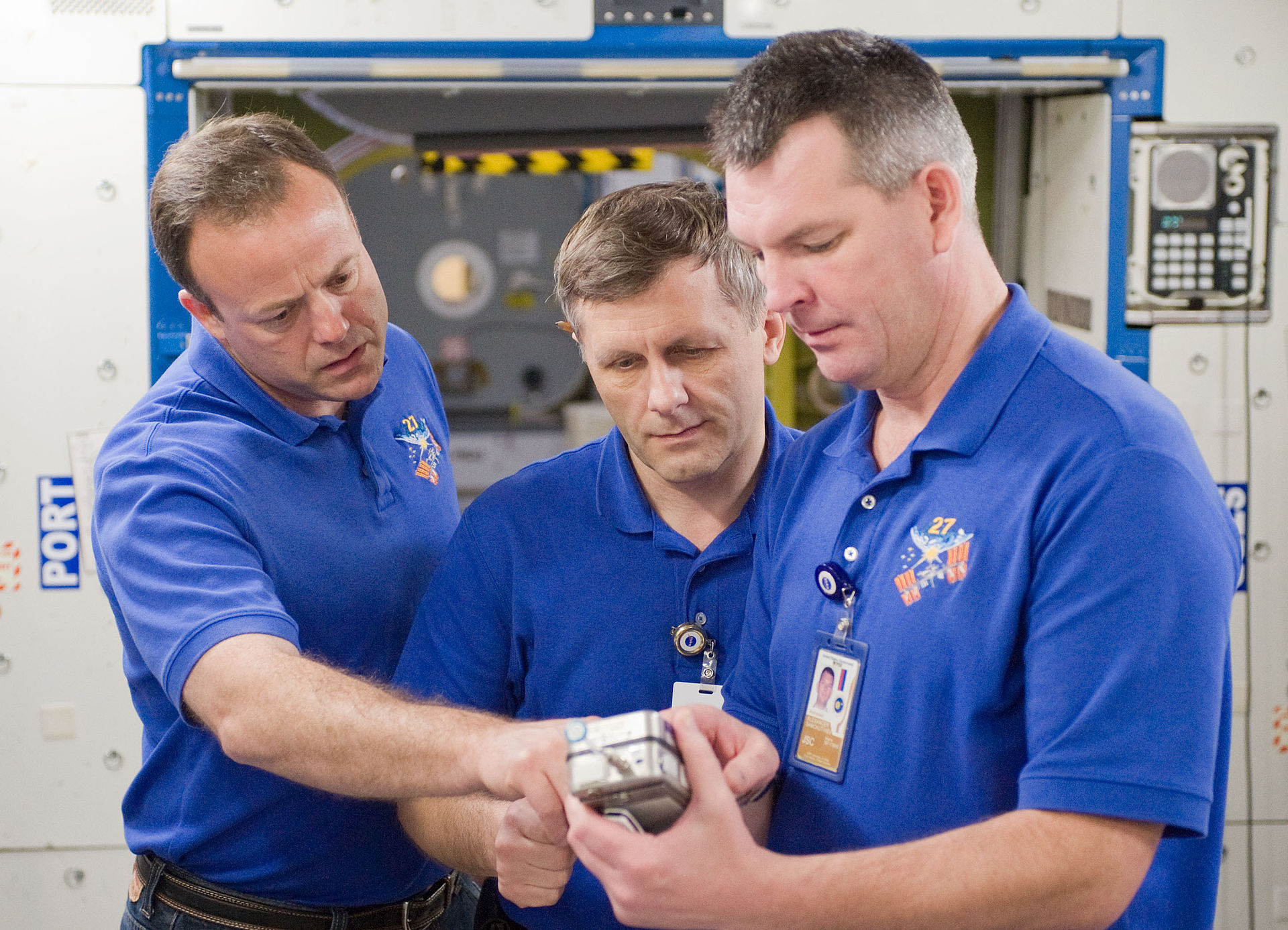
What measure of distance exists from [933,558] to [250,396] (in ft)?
3.60

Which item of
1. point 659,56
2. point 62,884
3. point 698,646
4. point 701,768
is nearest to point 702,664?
point 698,646

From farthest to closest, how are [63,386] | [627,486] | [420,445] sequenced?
[63,386] < [420,445] < [627,486]

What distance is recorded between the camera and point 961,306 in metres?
1.36

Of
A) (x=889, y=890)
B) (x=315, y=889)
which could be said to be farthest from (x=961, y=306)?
(x=315, y=889)

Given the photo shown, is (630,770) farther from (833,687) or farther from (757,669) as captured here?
(757,669)

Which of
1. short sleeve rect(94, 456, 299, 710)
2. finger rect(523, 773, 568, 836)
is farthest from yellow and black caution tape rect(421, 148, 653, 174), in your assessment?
finger rect(523, 773, 568, 836)

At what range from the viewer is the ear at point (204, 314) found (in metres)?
1.83

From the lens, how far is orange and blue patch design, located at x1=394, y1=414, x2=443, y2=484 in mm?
2061

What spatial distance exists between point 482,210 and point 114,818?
4093 mm

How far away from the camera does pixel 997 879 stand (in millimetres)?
1092

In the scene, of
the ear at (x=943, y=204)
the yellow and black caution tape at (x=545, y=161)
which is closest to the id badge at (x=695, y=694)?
the ear at (x=943, y=204)

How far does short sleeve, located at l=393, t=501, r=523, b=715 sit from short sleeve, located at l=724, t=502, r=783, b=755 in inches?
13.7

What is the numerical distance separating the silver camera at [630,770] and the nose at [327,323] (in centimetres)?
83

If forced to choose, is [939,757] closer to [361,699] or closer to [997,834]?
[997,834]
